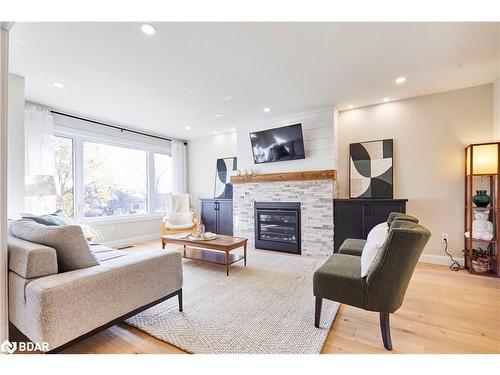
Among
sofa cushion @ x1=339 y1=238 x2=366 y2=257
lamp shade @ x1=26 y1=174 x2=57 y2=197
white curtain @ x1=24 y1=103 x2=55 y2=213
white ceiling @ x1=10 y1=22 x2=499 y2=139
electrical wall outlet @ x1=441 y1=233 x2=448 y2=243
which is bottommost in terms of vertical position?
electrical wall outlet @ x1=441 y1=233 x2=448 y2=243

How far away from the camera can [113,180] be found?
477 centimetres

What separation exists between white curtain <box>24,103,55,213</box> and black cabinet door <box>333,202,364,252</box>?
14.6 feet

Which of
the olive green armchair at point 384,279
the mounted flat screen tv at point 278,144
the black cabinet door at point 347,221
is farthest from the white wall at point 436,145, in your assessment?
the olive green armchair at point 384,279

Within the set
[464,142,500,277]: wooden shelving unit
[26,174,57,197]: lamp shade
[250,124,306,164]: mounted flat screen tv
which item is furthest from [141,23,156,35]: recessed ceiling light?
[464,142,500,277]: wooden shelving unit

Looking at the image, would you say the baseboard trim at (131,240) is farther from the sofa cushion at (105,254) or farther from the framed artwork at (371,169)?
the framed artwork at (371,169)

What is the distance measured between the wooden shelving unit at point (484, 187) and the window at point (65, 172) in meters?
6.03

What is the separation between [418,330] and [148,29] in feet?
10.6

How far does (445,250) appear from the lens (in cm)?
334

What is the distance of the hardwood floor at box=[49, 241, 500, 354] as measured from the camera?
1.55 m

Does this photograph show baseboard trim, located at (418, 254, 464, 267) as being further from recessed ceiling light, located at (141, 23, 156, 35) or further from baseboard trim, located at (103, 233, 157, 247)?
baseboard trim, located at (103, 233, 157, 247)

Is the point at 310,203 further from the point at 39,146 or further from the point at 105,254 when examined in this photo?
the point at 39,146
